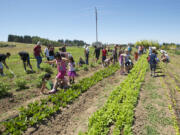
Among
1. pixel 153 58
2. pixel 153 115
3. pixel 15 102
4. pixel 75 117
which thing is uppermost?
pixel 153 58

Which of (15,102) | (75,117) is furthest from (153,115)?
(15,102)

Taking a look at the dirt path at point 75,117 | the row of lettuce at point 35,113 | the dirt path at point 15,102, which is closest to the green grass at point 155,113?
the dirt path at point 75,117

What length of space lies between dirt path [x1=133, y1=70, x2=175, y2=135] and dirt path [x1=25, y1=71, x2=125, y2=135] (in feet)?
5.01

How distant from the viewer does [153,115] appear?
4254 millimetres

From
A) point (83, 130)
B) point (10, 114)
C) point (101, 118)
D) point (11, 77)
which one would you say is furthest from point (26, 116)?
point (11, 77)

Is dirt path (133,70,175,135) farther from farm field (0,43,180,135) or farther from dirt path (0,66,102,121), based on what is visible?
dirt path (0,66,102,121)

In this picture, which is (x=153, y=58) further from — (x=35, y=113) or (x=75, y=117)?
(x=35, y=113)

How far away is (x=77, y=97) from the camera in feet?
18.4

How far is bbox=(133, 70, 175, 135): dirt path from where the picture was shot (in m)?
3.56

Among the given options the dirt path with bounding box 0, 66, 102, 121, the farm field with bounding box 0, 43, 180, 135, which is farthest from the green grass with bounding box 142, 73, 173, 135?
the dirt path with bounding box 0, 66, 102, 121

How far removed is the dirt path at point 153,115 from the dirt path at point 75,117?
60.1 inches

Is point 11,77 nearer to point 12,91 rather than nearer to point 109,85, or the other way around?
point 12,91

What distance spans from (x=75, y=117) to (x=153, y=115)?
8.65 feet

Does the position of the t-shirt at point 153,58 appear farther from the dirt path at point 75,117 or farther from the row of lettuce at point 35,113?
the row of lettuce at point 35,113
